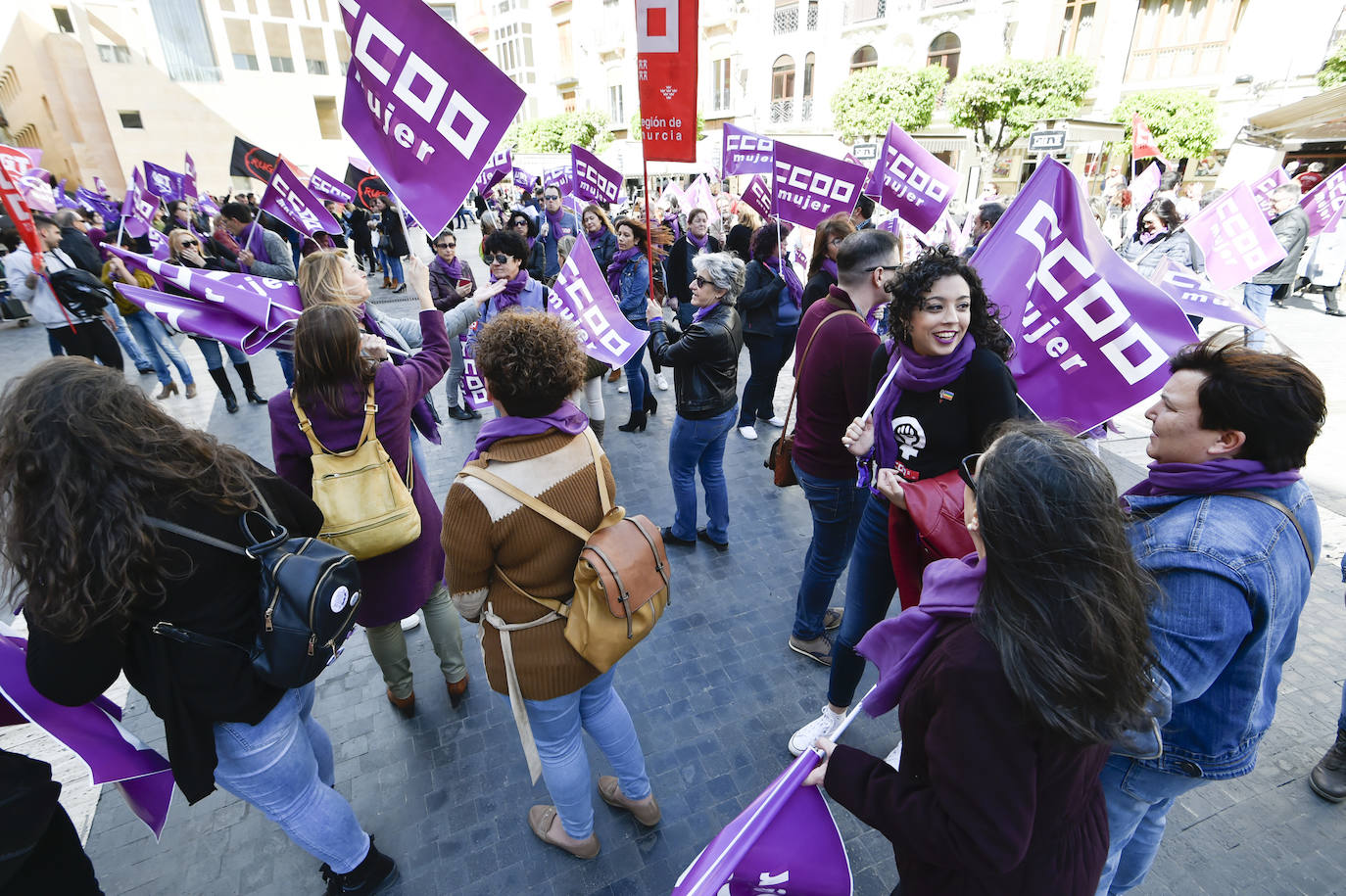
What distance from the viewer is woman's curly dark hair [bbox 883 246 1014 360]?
95.1 inches

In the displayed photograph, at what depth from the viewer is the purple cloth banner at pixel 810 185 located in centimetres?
569

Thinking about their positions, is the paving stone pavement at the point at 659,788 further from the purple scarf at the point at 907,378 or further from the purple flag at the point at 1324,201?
the purple flag at the point at 1324,201

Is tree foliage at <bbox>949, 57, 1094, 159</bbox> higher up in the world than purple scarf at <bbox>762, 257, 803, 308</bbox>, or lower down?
higher up

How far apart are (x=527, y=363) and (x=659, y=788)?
2.06 meters

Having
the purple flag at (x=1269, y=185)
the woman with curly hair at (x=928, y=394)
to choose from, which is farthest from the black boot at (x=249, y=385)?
the purple flag at (x=1269, y=185)

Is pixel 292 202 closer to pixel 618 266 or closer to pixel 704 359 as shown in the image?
pixel 618 266

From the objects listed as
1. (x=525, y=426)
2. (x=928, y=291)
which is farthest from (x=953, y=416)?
(x=525, y=426)

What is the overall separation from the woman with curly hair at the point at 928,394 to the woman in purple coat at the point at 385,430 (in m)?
1.91

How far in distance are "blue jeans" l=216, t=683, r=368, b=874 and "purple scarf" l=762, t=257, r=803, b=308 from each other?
5113mm

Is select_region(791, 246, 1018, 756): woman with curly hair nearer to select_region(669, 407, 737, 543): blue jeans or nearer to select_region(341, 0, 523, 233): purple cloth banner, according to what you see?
select_region(669, 407, 737, 543): blue jeans

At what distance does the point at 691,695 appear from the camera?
3.30m

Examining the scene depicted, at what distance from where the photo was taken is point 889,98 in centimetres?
2561

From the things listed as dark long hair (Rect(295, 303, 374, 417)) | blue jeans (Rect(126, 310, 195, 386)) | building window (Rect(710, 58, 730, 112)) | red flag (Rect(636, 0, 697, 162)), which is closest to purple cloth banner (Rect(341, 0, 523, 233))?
dark long hair (Rect(295, 303, 374, 417))

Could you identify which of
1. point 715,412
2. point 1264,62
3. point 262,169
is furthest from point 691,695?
point 1264,62
